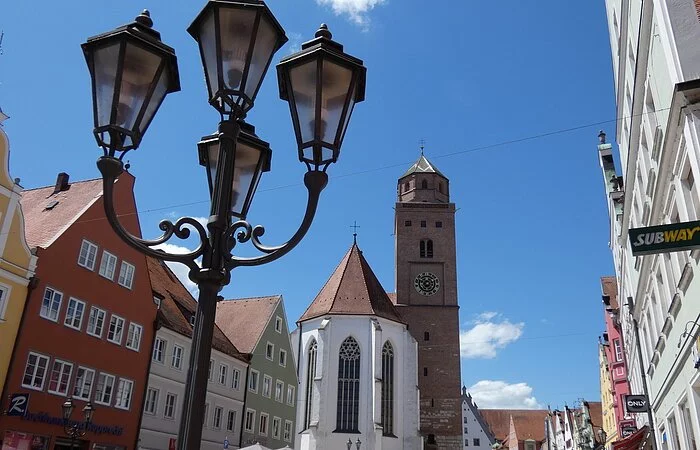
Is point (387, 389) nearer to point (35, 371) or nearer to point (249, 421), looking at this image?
point (249, 421)

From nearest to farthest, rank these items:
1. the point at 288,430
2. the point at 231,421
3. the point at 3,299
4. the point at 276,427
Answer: the point at 3,299
the point at 231,421
the point at 276,427
the point at 288,430

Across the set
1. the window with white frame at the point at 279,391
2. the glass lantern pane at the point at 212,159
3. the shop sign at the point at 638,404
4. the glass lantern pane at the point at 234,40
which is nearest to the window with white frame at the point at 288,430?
the window with white frame at the point at 279,391

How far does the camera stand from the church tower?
47.2 metres

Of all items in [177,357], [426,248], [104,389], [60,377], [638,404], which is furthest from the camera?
[426,248]

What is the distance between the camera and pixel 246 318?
37281 millimetres

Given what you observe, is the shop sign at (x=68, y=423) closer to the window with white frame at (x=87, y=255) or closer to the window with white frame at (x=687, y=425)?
the window with white frame at (x=87, y=255)

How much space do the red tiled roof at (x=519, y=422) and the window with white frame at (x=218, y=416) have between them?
81.5 m

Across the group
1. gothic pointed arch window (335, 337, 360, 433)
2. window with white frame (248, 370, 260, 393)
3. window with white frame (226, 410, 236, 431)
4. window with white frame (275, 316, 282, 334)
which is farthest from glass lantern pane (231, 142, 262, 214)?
gothic pointed arch window (335, 337, 360, 433)

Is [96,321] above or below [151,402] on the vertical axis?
above

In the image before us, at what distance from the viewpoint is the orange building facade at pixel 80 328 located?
64.8ft

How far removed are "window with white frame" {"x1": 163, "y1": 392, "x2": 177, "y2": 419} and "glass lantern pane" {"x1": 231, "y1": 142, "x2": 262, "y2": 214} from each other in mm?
23765

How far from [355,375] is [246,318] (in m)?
9.75

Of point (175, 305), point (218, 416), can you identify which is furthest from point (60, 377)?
point (218, 416)

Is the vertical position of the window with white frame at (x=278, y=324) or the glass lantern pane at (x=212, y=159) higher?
the window with white frame at (x=278, y=324)
